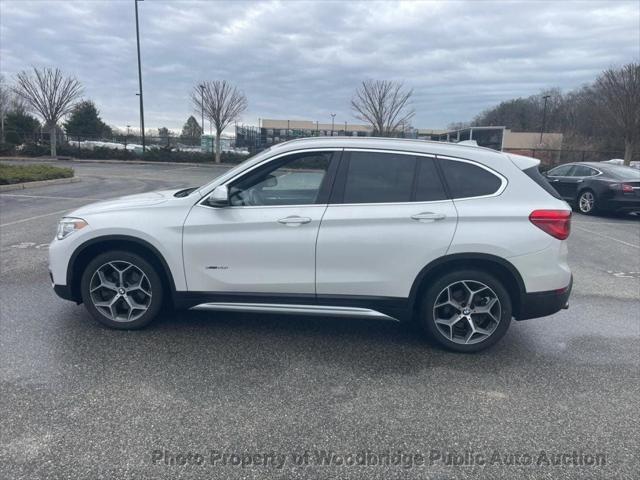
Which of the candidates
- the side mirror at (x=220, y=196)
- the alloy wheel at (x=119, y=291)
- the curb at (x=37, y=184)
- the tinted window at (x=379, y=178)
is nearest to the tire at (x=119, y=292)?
the alloy wheel at (x=119, y=291)

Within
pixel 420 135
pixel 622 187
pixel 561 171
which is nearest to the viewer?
pixel 622 187

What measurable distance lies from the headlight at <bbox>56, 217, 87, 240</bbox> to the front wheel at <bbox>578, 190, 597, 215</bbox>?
514 inches

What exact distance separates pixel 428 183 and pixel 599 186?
36.4ft

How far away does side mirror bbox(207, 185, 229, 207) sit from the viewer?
3.81 metres

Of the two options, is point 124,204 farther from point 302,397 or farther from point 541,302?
point 541,302

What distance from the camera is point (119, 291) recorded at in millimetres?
4137

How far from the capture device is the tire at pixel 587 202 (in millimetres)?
Result: 12812

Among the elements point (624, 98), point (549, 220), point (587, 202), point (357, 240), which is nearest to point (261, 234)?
point (357, 240)

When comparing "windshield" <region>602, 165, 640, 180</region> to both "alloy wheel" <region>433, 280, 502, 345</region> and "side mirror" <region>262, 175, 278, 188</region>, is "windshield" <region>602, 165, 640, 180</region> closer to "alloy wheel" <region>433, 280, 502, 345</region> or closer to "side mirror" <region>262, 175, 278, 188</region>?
"alloy wheel" <region>433, 280, 502, 345</region>

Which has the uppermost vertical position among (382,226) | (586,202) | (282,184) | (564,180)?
(564,180)

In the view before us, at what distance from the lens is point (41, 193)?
47.3 ft

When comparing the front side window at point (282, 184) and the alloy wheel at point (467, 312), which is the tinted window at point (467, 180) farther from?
the front side window at point (282, 184)

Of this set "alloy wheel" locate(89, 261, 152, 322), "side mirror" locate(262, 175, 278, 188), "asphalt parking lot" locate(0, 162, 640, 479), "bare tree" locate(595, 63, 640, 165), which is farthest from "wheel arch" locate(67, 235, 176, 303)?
"bare tree" locate(595, 63, 640, 165)

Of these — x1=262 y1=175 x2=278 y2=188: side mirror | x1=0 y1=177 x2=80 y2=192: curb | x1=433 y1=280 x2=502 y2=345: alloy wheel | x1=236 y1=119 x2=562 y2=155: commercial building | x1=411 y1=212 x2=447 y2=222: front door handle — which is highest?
x1=236 y1=119 x2=562 y2=155: commercial building
